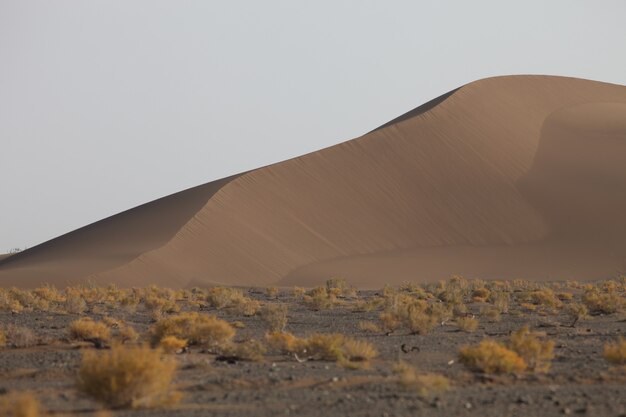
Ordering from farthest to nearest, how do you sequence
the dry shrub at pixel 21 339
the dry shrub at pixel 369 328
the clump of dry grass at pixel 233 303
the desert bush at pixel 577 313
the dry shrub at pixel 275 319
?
1. the clump of dry grass at pixel 233 303
2. the desert bush at pixel 577 313
3. the dry shrub at pixel 275 319
4. the dry shrub at pixel 369 328
5. the dry shrub at pixel 21 339

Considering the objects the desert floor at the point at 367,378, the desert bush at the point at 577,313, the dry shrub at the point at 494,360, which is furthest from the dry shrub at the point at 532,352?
the desert bush at the point at 577,313

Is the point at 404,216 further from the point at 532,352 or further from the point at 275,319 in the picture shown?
the point at 532,352

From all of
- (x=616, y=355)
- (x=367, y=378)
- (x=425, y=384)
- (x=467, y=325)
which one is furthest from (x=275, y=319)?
(x=425, y=384)

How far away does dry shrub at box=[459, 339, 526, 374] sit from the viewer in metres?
13.1

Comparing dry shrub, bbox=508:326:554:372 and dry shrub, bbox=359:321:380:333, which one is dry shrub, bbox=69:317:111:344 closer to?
dry shrub, bbox=359:321:380:333

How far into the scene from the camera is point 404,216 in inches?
2402

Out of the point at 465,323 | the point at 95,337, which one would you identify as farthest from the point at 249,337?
the point at 465,323

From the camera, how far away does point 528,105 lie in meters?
74.4

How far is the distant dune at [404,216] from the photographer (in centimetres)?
5372

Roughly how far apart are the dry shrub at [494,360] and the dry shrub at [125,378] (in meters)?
4.66

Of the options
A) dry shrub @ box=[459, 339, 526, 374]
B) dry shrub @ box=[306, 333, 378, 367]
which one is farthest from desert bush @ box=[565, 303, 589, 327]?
dry shrub @ box=[459, 339, 526, 374]

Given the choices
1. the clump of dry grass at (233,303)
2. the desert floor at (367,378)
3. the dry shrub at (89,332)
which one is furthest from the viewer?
the clump of dry grass at (233,303)

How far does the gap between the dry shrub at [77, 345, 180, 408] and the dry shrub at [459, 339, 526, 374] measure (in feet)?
15.3

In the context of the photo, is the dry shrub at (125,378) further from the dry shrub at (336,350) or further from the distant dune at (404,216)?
the distant dune at (404,216)
